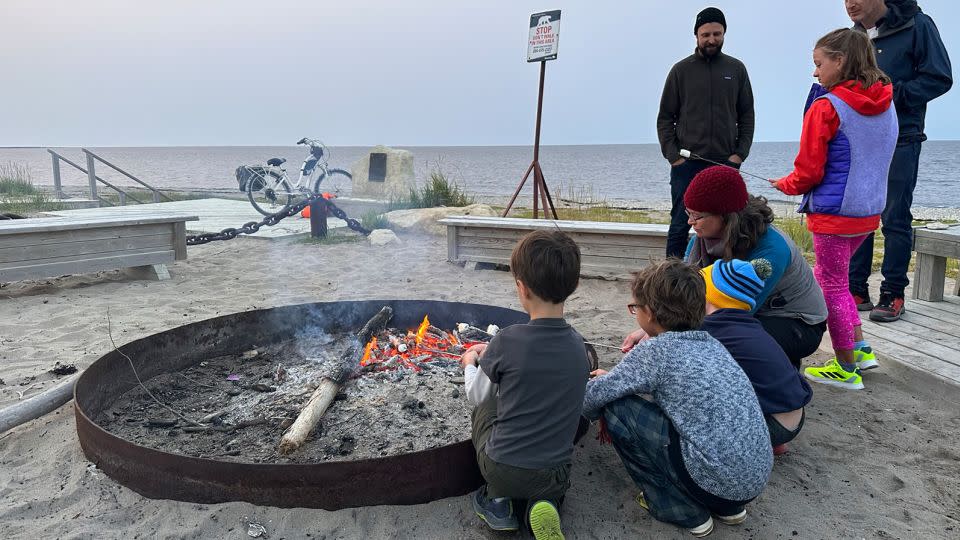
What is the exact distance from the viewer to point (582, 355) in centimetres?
217

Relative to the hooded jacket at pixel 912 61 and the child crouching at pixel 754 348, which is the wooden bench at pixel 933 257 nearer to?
the hooded jacket at pixel 912 61

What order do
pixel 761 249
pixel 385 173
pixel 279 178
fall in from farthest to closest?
pixel 385 173, pixel 279 178, pixel 761 249

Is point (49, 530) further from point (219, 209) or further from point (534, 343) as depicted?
point (219, 209)

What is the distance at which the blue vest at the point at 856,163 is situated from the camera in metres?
3.22

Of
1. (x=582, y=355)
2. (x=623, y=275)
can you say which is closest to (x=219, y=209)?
(x=623, y=275)

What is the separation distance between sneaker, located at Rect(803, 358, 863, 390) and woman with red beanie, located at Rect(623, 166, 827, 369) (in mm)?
733

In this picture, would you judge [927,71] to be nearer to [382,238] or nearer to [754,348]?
[754,348]

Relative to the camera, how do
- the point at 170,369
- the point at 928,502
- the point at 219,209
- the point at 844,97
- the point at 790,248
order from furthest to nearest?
the point at 219,209 → the point at 170,369 → the point at 844,97 → the point at 790,248 → the point at 928,502

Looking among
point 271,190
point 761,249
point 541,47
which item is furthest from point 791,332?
point 271,190

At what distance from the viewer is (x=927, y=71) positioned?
400 centimetres

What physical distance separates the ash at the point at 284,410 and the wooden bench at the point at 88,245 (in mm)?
2744

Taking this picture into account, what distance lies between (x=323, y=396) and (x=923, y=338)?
3831 mm

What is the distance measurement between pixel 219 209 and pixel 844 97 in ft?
37.0

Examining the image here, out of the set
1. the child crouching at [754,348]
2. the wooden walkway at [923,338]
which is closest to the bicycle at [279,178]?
the wooden walkway at [923,338]
